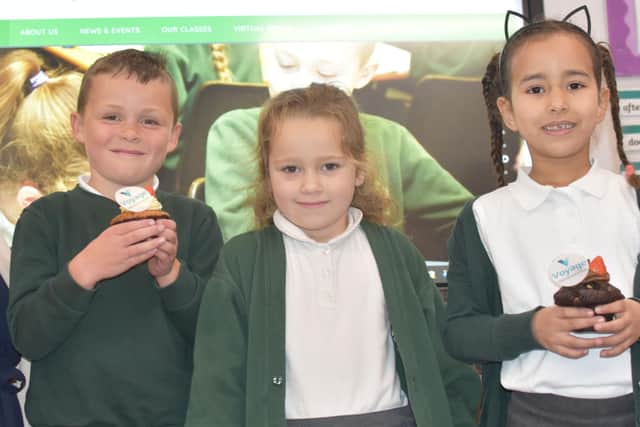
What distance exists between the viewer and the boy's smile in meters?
1.57

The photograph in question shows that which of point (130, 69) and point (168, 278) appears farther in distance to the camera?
point (130, 69)

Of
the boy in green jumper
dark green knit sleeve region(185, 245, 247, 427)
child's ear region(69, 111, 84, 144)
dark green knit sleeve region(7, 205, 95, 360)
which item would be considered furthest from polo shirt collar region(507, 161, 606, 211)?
child's ear region(69, 111, 84, 144)

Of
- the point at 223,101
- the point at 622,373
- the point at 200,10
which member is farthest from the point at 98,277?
the point at 200,10

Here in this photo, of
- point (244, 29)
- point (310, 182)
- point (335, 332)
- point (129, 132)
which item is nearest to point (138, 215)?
point (129, 132)

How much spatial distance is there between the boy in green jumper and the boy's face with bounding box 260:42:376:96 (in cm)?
92

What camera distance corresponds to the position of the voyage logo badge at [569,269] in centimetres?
130

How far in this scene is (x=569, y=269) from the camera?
1314 millimetres

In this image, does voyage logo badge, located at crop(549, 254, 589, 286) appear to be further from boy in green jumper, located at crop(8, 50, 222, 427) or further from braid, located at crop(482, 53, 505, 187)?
boy in green jumper, located at crop(8, 50, 222, 427)

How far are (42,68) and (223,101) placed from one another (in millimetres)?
649

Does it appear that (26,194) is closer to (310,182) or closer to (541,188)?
(310,182)

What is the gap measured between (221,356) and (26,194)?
1.38 metres

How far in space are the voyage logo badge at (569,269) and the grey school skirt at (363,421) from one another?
0.45m

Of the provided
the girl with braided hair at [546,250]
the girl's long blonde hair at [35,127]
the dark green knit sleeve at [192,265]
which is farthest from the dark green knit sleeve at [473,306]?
the girl's long blonde hair at [35,127]

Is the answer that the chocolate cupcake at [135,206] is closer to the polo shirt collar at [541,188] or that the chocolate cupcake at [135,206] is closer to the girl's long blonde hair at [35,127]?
the polo shirt collar at [541,188]
